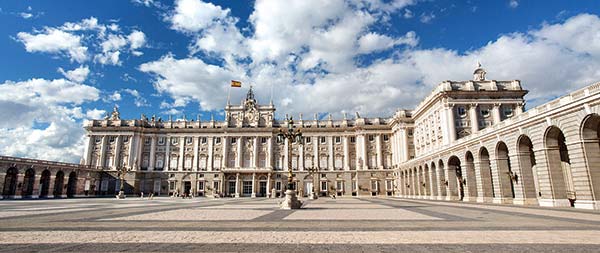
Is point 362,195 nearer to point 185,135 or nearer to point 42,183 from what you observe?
point 185,135

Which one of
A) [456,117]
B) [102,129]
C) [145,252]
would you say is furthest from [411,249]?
[102,129]

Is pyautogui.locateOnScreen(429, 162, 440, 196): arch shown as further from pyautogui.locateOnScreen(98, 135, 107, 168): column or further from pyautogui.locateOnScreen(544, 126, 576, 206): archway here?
pyautogui.locateOnScreen(98, 135, 107, 168): column

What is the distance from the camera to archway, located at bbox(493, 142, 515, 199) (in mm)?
31875

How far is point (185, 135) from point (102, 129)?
17993mm

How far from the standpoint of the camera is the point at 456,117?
170 feet

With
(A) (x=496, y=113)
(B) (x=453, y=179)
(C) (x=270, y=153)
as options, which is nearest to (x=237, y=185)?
(C) (x=270, y=153)

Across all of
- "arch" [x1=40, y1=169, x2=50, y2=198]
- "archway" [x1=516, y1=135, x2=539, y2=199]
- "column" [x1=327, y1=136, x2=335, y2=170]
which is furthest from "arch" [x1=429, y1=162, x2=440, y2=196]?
"arch" [x1=40, y1=169, x2=50, y2=198]

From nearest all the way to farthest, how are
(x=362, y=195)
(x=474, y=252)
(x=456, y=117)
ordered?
(x=474, y=252), (x=456, y=117), (x=362, y=195)

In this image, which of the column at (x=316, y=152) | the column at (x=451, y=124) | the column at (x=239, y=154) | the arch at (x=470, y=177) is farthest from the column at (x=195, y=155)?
the arch at (x=470, y=177)

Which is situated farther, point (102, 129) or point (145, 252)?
point (102, 129)

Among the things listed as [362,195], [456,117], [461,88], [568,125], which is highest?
[461,88]

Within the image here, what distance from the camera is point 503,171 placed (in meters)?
32.0

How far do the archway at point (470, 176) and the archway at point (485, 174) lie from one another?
9.13ft

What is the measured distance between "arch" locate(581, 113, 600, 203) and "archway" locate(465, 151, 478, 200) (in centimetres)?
1582
